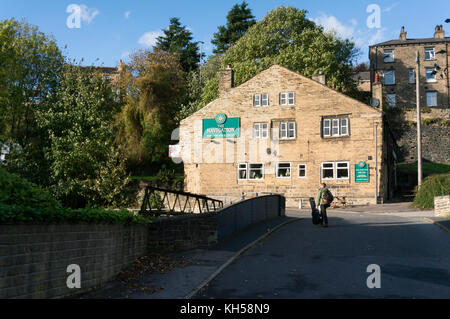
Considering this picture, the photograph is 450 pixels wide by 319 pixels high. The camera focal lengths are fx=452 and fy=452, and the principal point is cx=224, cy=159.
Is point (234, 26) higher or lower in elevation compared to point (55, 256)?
higher

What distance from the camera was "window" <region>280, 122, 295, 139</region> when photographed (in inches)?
1464

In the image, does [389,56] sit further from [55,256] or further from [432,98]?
[55,256]

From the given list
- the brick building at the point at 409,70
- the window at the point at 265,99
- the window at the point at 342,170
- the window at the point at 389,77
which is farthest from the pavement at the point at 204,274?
the window at the point at 389,77

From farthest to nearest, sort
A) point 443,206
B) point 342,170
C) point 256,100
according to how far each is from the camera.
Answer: point 256,100
point 342,170
point 443,206

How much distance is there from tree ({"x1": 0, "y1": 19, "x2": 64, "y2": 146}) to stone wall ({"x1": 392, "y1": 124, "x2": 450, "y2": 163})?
4071cm

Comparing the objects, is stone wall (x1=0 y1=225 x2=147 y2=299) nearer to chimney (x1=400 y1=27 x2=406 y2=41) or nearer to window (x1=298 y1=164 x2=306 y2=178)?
window (x1=298 y1=164 x2=306 y2=178)

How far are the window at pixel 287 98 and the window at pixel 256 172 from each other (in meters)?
5.56

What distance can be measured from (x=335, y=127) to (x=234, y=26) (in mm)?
35973

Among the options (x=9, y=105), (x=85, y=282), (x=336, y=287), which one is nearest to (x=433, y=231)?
(x=336, y=287)

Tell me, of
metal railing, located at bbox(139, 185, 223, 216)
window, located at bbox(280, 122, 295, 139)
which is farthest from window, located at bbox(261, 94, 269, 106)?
metal railing, located at bbox(139, 185, 223, 216)

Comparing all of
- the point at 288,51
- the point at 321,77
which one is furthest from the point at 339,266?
the point at 288,51

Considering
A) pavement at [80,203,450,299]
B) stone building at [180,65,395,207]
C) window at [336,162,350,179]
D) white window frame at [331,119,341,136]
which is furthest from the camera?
white window frame at [331,119,341,136]

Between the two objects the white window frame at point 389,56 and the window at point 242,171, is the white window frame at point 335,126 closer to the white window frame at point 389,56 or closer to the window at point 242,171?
the window at point 242,171

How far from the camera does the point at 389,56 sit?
64.3 metres
